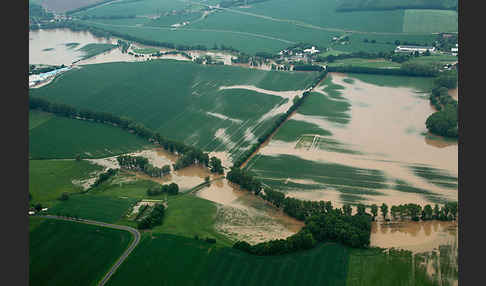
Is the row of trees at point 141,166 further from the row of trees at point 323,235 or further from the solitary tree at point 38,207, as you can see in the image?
the row of trees at point 323,235

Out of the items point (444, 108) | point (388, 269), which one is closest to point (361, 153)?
point (444, 108)

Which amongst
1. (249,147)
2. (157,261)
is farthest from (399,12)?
(157,261)

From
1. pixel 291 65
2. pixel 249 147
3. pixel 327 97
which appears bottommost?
pixel 249 147

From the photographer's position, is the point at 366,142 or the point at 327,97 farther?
the point at 327,97

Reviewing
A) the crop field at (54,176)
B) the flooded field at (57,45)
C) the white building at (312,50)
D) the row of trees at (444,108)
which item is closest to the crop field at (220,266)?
the crop field at (54,176)

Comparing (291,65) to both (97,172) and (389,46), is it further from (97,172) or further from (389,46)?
(97,172)

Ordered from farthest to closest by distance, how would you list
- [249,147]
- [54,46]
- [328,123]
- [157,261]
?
[54,46], [328,123], [249,147], [157,261]
